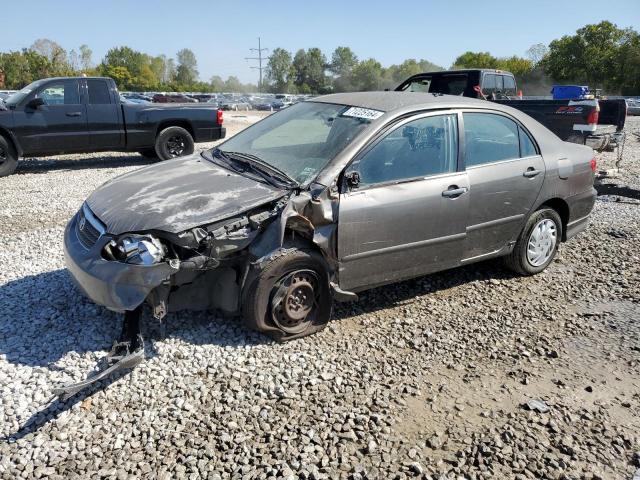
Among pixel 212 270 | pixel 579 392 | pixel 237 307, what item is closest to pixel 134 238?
pixel 212 270

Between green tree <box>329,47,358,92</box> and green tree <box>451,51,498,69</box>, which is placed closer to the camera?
green tree <box>451,51,498,69</box>

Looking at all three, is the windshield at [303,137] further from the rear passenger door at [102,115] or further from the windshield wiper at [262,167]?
the rear passenger door at [102,115]

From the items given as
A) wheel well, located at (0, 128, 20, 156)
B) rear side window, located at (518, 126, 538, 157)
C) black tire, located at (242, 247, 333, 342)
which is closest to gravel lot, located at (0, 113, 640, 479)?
black tire, located at (242, 247, 333, 342)

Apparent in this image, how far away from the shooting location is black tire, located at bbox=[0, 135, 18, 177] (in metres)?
9.34

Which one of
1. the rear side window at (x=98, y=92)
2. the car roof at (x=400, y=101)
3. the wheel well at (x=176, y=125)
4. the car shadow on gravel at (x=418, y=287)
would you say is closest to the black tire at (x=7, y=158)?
the rear side window at (x=98, y=92)

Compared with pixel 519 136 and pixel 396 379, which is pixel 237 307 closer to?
pixel 396 379

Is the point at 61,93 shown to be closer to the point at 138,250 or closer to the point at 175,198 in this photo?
the point at 175,198

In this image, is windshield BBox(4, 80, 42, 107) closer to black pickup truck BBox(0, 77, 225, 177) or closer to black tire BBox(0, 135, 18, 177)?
black pickup truck BBox(0, 77, 225, 177)

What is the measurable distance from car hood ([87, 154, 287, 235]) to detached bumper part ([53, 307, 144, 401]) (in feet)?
1.97

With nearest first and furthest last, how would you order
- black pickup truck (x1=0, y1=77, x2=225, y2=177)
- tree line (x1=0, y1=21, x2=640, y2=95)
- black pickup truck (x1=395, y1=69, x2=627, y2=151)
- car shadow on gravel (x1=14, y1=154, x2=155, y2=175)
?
black pickup truck (x1=395, y1=69, x2=627, y2=151)
black pickup truck (x1=0, y1=77, x2=225, y2=177)
car shadow on gravel (x1=14, y1=154, x2=155, y2=175)
tree line (x1=0, y1=21, x2=640, y2=95)

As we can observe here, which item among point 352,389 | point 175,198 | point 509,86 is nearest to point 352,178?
point 175,198

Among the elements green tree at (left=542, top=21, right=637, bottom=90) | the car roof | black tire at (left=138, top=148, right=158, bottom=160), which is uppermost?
green tree at (left=542, top=21, right=637, bottom=90)

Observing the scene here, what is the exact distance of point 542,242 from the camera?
5016mm

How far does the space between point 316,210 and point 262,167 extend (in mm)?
703
